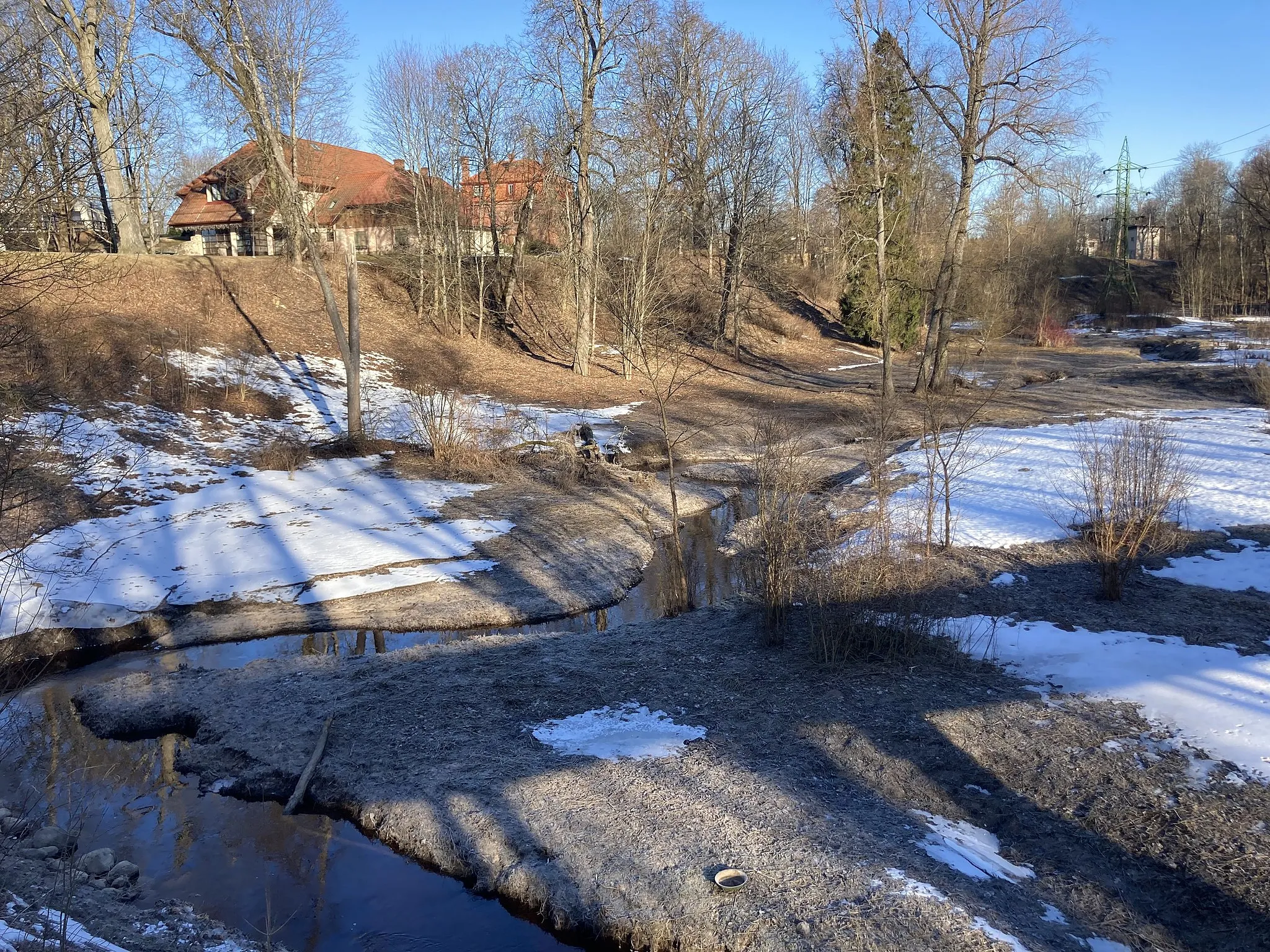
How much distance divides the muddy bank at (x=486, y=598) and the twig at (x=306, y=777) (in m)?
3.02

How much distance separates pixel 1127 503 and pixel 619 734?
6.14 m

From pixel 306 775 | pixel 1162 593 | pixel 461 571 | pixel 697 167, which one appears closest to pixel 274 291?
pixel 697 167

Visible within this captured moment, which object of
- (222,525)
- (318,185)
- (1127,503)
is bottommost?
(222,525)

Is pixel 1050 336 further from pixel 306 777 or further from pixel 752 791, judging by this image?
pixel 306 777

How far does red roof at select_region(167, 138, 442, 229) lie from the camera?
108ft

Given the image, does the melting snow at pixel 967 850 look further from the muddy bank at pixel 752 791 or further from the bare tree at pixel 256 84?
the bare tree at pixel 256 84

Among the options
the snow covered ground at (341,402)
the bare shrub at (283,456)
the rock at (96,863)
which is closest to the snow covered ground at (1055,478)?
the snow covered ground at (341,402)

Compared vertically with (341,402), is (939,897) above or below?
below

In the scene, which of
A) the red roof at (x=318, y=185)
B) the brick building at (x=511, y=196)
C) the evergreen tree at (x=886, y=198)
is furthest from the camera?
the red roof at (x=318, y=185)

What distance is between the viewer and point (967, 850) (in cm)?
524

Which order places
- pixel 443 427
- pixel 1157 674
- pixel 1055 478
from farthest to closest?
pixel 443 427
pixel 1055 478
pixel 1157 674

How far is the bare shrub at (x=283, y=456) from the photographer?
51.8 feet

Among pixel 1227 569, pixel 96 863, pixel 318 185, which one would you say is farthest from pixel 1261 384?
pixel 318 185

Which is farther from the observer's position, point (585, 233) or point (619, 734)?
point (585, 233)
